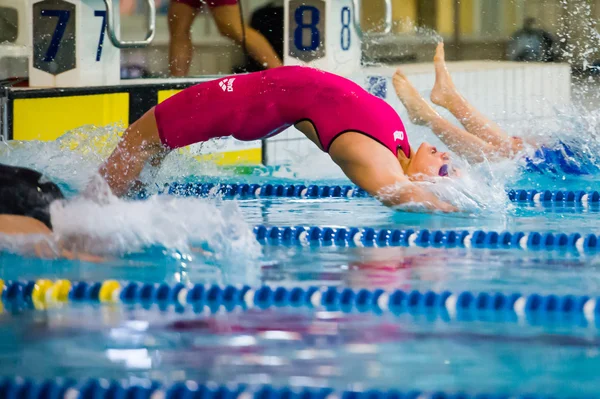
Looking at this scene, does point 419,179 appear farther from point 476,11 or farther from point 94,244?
point 476,11

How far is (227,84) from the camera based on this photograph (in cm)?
400

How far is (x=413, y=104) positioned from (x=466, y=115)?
0.93ft

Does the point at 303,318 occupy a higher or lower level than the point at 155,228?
lower

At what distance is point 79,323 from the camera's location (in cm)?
253

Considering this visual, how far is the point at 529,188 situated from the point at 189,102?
→ 6.22ft

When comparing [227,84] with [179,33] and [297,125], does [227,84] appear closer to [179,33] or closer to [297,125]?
[297,125]

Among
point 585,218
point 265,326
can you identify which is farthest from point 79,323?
point 585,218

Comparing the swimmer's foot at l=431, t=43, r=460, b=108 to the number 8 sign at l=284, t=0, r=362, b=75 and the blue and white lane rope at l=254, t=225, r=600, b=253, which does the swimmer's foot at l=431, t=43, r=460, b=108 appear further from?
the number 8 sign at l=284, t=0, r=362, b=75

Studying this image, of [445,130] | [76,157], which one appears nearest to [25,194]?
[76,157]

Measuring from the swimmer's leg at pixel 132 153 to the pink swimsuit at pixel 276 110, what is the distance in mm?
45

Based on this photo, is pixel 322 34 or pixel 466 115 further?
pixel 322 34

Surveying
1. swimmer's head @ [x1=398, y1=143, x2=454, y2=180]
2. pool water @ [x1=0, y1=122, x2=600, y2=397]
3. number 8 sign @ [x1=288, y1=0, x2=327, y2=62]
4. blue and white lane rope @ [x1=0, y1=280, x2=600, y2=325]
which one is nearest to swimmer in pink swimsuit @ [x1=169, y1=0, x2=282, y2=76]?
number 8 sign @ [x1=288, y1=0, x2=327, y2=62]

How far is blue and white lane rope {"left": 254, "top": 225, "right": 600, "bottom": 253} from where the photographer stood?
3.57 meters

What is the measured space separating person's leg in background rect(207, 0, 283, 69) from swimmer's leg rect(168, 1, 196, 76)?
23 centimetres
